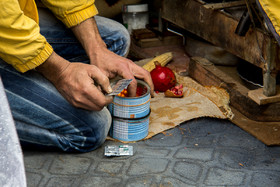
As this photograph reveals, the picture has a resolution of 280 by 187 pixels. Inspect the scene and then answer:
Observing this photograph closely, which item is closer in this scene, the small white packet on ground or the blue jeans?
the blue jeans

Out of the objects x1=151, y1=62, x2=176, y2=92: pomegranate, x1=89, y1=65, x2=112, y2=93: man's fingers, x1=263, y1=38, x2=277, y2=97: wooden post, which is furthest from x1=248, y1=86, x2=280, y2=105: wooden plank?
x1=89, y1=65, x2=112, y2=93: man's fingers

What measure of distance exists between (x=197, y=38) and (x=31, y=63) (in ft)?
8.21

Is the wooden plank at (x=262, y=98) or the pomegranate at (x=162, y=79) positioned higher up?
the wooden plank at (x=262, y=98)

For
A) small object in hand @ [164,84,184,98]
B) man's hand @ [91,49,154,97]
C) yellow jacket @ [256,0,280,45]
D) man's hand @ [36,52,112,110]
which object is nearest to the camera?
yellow jacket @ [256,0,280,45]

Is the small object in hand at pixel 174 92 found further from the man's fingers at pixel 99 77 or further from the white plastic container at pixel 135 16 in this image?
the white plastic container at pixel 135 16

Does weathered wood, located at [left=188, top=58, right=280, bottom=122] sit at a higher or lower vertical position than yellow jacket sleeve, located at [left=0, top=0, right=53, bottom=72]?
lower

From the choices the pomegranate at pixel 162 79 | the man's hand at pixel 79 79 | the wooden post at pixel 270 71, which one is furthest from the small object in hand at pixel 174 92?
the man's hand at pixel 79 79

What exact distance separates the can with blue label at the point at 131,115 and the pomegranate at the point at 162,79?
0.72 meters

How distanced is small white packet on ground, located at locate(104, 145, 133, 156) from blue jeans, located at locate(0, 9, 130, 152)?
10cm

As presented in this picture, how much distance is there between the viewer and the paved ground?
2.41 metres

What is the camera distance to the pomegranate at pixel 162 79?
11.5 ft

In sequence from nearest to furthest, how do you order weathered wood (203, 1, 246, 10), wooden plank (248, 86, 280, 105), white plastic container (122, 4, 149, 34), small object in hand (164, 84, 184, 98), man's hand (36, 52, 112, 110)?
man's hand (36, 52, 112, 110), wooden plank (248, 86, 280, 105), small object in hand (164, 84, 184, 98), weathered wood (203, 1, 246, 10), white plastic container (122, 4, 149, 34)

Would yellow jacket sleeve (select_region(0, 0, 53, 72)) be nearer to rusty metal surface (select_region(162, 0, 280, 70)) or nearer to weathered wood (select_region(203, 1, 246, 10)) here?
rusty metal surface (select_region(162, 0, 280, 70))

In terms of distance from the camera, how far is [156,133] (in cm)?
293
